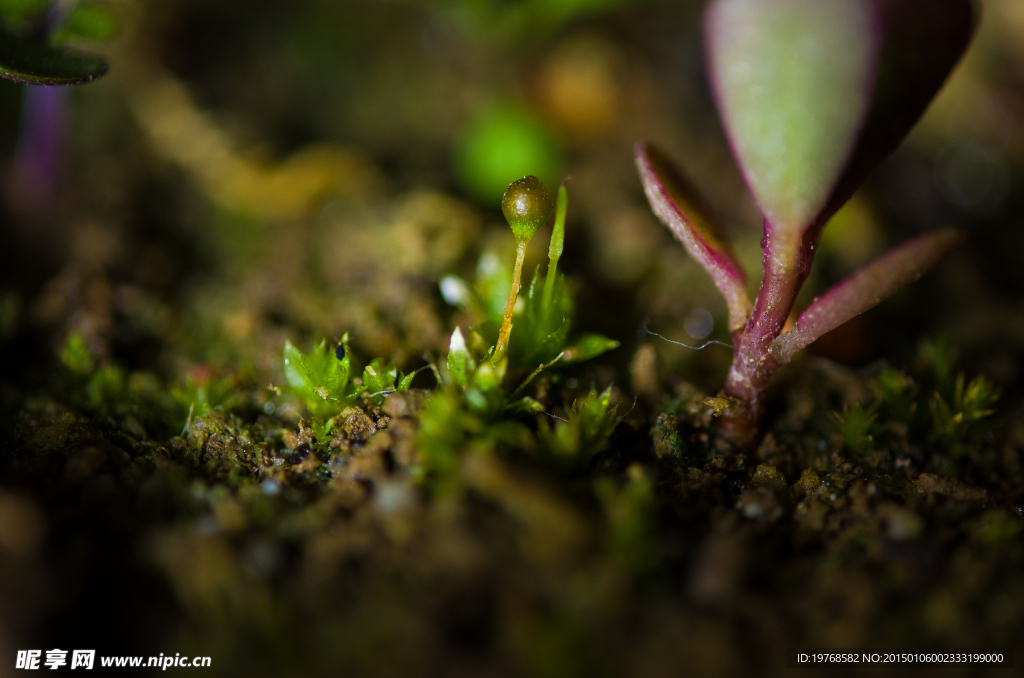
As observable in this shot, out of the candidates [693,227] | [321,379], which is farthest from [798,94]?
[321,379]

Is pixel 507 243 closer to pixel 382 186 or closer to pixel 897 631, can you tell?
pixel 382 186

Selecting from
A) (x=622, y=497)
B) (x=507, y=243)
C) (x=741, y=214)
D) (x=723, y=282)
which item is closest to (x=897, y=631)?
(x=622, y=497)

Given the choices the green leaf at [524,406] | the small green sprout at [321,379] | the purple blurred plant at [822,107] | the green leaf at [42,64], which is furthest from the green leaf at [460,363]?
the green leaf at [42,64]

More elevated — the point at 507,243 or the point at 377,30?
the point at 377,30

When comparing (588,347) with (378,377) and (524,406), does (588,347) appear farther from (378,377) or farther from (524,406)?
(378,377)

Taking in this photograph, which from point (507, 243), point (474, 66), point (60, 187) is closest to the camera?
point (507, 243)

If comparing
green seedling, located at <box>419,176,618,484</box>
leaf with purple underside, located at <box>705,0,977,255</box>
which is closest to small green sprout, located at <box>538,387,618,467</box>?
green seedling, located at <box>419,176,618,484</box>
